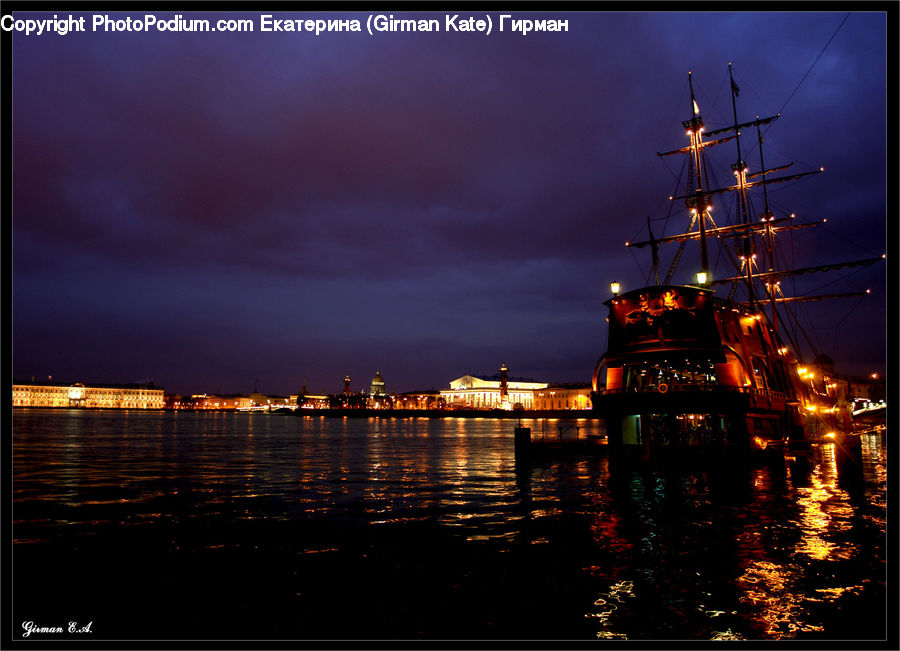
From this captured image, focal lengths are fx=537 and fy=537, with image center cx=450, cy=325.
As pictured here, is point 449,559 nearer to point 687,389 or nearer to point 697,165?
point 687,389

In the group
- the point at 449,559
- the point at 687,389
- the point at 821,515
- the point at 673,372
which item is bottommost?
the point at 821,515

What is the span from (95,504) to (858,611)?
75.6 ft

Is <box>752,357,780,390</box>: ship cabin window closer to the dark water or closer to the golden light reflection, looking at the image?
the golden light reflection

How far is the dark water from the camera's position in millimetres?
9148

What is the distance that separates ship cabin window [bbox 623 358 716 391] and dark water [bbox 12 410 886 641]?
9.34 meters

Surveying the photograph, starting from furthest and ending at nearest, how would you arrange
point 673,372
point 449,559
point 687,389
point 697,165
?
1. point 697,165
2. point 673,372
3. point 687,389
4. point 449,559

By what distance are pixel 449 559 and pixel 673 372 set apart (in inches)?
1135

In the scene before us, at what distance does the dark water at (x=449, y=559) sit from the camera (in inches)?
360

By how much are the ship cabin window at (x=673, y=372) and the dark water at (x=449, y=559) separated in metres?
9.34

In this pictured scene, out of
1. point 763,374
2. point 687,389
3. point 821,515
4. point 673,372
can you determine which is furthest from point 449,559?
point 763,374

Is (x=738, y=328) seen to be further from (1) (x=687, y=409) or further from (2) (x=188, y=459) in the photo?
(2) (x=188, y=459)

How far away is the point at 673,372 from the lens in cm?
3716

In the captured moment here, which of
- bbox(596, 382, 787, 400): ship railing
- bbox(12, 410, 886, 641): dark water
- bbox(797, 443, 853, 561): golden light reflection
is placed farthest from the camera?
bbox(596, 382, 787, 400): ship railing

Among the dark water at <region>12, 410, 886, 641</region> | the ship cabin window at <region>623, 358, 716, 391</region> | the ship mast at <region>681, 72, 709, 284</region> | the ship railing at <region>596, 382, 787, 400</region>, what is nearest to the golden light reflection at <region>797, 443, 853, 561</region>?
the dark water at <region>12, 410, 886, 641</region>
